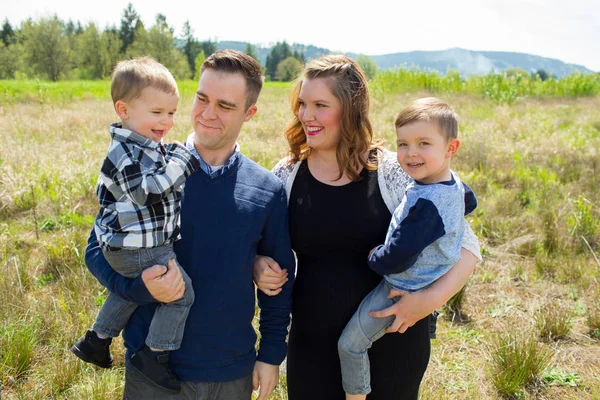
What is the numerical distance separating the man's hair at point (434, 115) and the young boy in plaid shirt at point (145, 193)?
0.91 meters

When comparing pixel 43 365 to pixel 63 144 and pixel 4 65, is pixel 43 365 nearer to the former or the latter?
pixel 63 144

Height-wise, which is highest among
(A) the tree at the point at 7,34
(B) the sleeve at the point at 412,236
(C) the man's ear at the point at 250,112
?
(C) the man's ear at the point at 250,112

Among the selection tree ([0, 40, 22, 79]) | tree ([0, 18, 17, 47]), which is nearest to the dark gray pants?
tree ([0, 40, 22, 79])

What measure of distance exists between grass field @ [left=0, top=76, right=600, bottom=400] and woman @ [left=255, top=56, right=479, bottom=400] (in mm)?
1058

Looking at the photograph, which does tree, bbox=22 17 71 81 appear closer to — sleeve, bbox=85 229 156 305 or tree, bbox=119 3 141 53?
tree, bbox=119 3 141 53

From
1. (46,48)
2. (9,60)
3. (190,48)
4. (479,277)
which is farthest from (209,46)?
(479,277)

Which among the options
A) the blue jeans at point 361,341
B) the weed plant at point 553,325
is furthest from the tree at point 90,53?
the blue jeans at point 361,341

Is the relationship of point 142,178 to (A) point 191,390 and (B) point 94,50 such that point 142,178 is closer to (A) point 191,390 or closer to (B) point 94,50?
(A) point 191,390

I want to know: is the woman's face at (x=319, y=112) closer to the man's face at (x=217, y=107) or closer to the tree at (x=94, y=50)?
the man's face at (x=217, y=107)

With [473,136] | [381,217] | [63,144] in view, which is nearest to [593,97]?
[473,136]

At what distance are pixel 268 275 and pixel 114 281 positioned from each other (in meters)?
0.61

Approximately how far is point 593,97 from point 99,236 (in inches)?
936

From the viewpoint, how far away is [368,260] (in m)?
1.99

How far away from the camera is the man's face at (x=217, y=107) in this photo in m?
1.91
